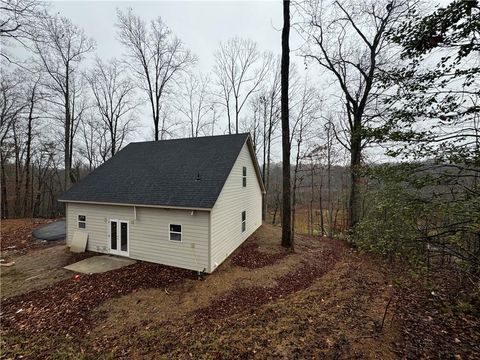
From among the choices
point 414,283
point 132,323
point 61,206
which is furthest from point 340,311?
point 61,206

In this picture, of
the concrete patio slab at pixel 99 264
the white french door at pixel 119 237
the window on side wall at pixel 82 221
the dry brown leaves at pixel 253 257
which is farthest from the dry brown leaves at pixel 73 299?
the window on side wall at pixel 82 221

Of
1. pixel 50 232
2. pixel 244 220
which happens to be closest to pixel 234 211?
pixel 244 220

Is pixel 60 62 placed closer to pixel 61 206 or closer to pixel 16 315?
pixel 61 206

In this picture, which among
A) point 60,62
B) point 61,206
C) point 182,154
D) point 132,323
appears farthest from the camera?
point 61,206

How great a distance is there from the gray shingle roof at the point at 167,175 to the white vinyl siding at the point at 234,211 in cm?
64

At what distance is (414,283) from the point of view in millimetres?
5504

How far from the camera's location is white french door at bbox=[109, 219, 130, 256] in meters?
8.98

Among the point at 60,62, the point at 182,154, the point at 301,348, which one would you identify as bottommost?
the point at 301,348

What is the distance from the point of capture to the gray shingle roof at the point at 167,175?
27.0 ft

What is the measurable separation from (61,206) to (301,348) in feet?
104

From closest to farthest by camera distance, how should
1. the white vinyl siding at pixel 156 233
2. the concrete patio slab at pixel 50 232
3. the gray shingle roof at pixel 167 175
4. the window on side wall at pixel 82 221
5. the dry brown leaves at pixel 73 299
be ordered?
the dry brown leaves at pixel 73 299, the white vinyl siding at pixel 156 233, the gray shingle roof at pixel 167 175, the window on side wall at pixel 82 221, the concrete patio slab at pixel 50 232

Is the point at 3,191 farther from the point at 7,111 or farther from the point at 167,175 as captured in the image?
the point at 167,175

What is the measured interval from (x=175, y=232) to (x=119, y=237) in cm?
308

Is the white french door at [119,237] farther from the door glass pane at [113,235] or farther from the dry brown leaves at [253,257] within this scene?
the dry brown leaves at [253,257]
